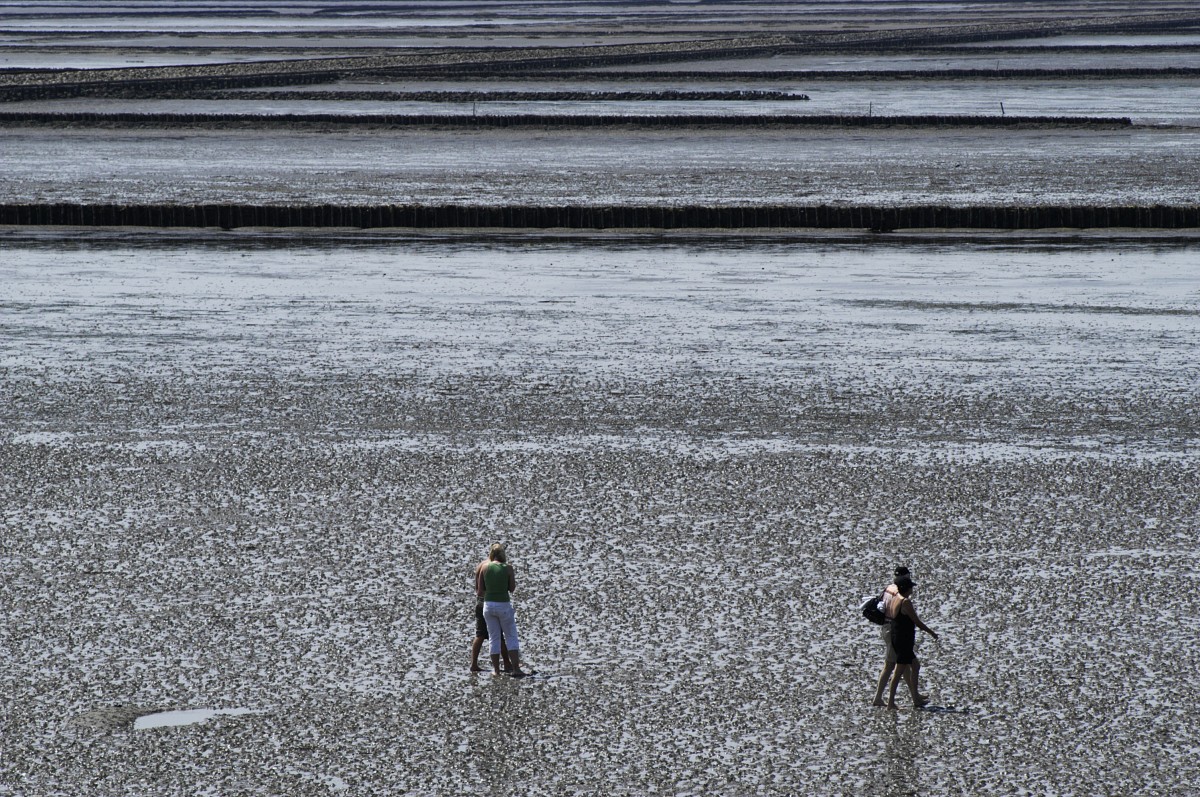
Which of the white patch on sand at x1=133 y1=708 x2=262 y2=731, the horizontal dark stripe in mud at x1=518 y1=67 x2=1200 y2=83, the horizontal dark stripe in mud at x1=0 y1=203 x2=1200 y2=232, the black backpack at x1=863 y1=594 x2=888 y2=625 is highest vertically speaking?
the horizontal dark stripe in mud at x1=518 y1=67 x2=1200 y2=83

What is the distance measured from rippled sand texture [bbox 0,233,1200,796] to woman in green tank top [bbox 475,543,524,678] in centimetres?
33

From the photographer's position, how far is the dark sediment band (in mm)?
56438

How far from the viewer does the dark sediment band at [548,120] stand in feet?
185

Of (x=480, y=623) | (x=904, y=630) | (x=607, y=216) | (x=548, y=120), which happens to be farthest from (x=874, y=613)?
(x=548, y=120)

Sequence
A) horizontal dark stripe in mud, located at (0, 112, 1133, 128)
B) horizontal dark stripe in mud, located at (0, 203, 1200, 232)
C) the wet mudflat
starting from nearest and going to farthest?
horizontal dark stripe in mud, located at (0, 203, 1200, 232) → the wet mudflat → horizontal dark stripe in mud, located at (0, 112, 1133, 128)

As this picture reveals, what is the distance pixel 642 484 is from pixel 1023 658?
17.1ft

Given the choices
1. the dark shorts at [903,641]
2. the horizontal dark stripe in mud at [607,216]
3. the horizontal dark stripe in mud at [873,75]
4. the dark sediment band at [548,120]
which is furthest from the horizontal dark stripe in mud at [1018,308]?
the horizontal dark stripe in mud at [873,75]

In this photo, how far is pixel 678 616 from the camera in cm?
1331

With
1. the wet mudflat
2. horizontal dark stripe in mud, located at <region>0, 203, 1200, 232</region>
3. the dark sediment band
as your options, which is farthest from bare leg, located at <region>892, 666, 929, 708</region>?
the dark sediment band

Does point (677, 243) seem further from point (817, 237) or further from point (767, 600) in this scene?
point (767, 600)

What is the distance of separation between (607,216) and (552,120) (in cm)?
2430

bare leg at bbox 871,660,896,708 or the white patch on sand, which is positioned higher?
bare leg at bbox 871,660,896,708

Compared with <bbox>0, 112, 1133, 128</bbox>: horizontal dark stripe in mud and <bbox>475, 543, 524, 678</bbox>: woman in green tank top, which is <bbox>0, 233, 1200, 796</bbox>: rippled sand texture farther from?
<bbox>0, 112, 1133, 128</bbox>: horizontal dark stripe in mud

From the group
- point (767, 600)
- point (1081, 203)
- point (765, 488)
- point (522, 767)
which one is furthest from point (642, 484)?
point (1081, 203)
